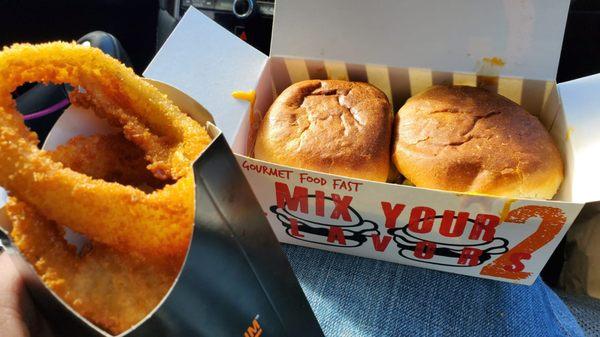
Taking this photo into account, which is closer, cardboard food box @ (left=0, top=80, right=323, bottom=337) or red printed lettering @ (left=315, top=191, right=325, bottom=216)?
cardboard food box @ (left=0, top=80, right=323, bottom=337)

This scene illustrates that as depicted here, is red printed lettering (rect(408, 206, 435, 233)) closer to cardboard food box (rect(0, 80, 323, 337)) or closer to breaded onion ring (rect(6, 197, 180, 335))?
cardboard food box (rect(0, 80, 323, 337))

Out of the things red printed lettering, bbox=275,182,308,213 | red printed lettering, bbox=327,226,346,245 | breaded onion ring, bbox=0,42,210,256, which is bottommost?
red printed lettering, bbox=327,226,346,245

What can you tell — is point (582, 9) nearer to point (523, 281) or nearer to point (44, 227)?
point (523, 281)

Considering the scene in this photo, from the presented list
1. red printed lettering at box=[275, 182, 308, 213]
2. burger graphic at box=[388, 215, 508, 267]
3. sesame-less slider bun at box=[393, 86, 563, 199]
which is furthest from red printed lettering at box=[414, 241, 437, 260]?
red printed lettering at box=[275, 182, 308, 213]

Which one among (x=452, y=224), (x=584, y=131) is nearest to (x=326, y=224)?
(x=452, y=224)

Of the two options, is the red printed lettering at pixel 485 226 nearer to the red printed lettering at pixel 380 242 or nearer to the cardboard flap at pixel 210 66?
the red printed lettering at pixel 380 242

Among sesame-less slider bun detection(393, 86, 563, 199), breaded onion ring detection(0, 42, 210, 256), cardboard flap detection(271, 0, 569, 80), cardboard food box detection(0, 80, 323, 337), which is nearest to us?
cardboard food box detection(0, 80, 323, 337)
